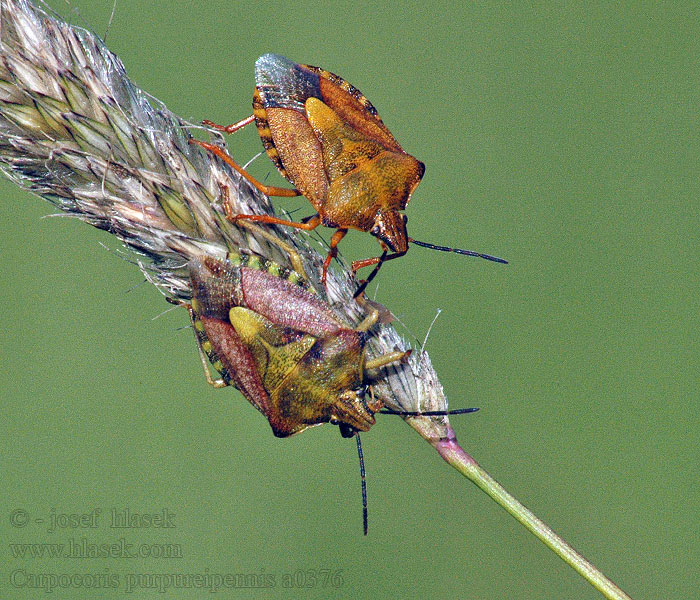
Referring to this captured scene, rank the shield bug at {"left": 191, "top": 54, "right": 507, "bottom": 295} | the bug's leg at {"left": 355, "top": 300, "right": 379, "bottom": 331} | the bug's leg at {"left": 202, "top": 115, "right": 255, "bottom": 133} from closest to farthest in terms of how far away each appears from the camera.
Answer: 1. the bug's leg at {"left": 355, "top": 300, "right": 379, "bottom": 331}
2. the bug's leg at {"left": 202, "top": 115, "right": 255, "bottom": 133}
3. the shield bug at {"left": 191, "top": 54, "right": 507, "bottom": 295}

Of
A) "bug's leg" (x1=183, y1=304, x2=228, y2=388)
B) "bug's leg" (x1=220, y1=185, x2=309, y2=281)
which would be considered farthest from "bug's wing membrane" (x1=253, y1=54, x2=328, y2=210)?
"bug's leg" (x1=183, y1=304, x2=228, y2=388)

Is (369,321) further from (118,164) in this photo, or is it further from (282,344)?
(118,164)

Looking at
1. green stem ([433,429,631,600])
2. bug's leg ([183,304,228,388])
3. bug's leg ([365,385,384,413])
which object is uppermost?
bug's leg ([183,304,228,388])

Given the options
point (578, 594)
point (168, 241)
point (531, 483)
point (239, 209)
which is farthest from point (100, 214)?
point (578, 594)

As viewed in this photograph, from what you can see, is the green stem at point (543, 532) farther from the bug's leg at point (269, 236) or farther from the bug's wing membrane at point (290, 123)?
the bug's wing membrane at point (290, 123)

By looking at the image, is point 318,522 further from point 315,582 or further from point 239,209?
point 239,209

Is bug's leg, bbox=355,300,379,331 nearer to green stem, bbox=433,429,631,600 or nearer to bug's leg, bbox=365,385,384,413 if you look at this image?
bug's leg, bbox=365,385,384,413

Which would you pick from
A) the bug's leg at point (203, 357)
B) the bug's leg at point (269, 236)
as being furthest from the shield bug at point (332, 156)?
the bug's leg at point (203, 357)
